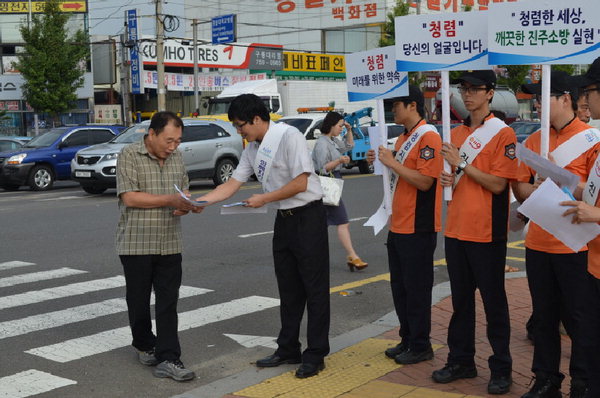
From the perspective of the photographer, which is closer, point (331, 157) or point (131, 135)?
point (331, 157)

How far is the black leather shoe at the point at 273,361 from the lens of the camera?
578cm

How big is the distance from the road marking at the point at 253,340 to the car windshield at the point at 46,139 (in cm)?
1625

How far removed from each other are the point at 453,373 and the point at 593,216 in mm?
1917

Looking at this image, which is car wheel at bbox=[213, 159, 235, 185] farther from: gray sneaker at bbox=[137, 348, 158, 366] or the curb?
gray sneaker at bbox=[137, 348, 158, 366]

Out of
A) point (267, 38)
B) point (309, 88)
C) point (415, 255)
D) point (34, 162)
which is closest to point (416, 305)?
point (415, 255)

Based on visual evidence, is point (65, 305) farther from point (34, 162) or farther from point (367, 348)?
point (34, 162)

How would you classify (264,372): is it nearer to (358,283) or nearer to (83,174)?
(358,283)

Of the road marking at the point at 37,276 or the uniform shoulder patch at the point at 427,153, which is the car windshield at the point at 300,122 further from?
the uniform shoulder patch at the point at 427,153

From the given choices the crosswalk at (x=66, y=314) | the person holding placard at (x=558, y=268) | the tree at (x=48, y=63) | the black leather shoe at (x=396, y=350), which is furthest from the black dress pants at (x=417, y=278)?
the tree at (x=48, y=63)

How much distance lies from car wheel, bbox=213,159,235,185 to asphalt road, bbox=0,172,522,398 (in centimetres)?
640

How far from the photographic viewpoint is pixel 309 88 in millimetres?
33594

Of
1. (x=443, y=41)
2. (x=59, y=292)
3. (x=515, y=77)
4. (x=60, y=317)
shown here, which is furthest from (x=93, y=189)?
(x=515, y=77)

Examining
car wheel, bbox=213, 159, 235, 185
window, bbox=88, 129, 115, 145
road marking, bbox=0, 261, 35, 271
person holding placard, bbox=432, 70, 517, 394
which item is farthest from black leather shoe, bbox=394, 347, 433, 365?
window, bbox=88, 129, 115, 145

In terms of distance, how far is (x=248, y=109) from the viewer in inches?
215
